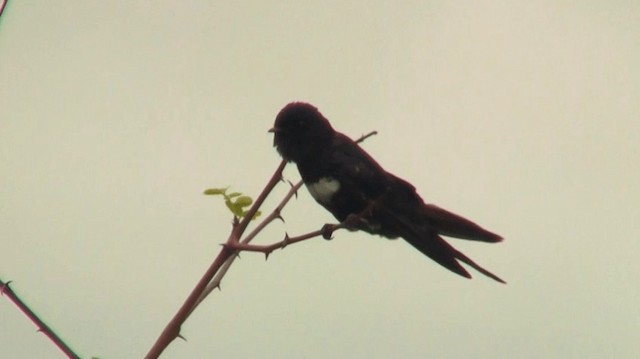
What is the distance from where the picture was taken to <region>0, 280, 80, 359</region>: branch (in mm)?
2787

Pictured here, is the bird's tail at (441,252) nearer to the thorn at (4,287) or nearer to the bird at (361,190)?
the bird at (361,190)

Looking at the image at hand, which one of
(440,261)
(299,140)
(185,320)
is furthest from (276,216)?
(299,140)

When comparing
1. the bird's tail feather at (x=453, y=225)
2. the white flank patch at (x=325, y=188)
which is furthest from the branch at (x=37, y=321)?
the white flank patch at (x=325, y=188)

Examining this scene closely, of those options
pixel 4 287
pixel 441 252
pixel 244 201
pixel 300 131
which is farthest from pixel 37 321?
pixel 300 131

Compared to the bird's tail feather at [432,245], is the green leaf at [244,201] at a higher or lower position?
lower

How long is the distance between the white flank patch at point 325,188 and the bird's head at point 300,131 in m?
0.29

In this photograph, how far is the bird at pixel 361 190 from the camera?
6.55 meters

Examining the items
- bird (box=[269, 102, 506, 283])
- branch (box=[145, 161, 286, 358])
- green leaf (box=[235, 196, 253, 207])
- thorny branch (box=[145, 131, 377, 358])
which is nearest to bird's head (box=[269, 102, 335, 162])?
bird (box=[269, 102, 506, 283])

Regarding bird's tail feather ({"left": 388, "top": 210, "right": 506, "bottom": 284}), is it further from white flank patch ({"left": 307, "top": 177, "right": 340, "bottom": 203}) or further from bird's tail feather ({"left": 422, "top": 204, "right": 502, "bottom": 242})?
white flank patch ({"left": 307, "top": 177, "right": 340, "bottom": 203})

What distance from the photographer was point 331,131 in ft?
26.0

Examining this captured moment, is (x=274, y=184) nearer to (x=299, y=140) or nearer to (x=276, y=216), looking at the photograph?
(x=276, y=216)

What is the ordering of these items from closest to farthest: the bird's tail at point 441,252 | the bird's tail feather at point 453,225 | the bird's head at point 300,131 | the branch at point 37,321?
the branch at point 37,321 < the bird's tail feather at point 453,225 < the bird's tail at point 441,252 < the bird's head at point 300,131

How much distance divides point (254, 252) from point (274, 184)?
326 millimetres

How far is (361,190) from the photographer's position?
7188mm
